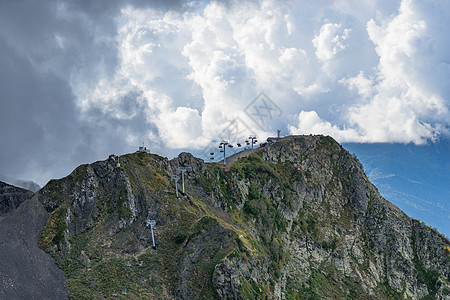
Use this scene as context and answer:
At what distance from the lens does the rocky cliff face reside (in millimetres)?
62281

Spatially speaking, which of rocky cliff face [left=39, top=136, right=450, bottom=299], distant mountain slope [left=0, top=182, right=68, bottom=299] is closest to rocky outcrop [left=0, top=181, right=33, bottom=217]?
distant mountain slope [left=0, top=182, right=68, bottom=299]

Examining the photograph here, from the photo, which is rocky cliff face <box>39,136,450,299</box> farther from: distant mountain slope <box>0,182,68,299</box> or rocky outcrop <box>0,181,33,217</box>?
rocky outcrop <box>0,181,33,217</box>

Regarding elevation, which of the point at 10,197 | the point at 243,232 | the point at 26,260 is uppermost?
the point at 243,232

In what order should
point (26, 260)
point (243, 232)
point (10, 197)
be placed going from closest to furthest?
point (26, 260) → point (10, 197) → point (243, 232)

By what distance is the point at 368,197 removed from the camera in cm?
13062

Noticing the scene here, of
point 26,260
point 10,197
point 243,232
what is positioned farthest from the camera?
point 243,232

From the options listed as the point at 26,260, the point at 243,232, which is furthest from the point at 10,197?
the point at 243,232

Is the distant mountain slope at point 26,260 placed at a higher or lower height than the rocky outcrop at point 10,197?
lower

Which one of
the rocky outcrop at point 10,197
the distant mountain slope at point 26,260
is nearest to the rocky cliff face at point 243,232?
the distant mountain slope at point 26,260

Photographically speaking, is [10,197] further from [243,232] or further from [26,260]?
[243,232]

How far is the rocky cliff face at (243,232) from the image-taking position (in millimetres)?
62281

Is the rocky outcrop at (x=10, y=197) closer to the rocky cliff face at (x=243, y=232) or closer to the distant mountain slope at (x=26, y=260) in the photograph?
the distant mountain slope at (x=26, y=260)

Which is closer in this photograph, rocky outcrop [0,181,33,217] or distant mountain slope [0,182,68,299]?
distant mountain slope [0,182,68,299]

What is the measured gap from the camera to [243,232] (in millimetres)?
87062
